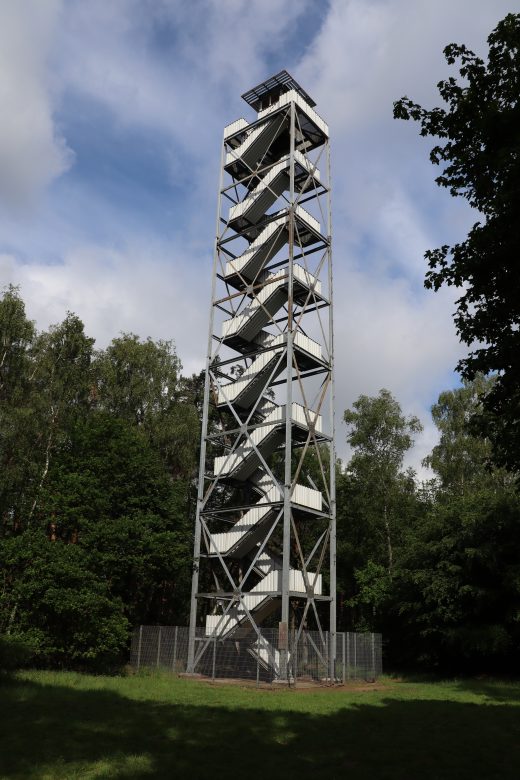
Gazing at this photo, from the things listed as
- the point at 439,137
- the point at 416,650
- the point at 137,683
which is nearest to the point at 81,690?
the point at 137,683

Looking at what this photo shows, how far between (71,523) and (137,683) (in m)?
8.99

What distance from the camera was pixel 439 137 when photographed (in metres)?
13.4

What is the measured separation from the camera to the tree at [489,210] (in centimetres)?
1188

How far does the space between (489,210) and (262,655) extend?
66.1ft

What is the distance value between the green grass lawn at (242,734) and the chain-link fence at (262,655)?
12.9ft

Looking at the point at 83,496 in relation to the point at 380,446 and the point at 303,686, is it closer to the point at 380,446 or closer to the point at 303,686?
the point at 303,686

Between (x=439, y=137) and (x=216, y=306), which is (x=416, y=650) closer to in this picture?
(x=216, y=306)

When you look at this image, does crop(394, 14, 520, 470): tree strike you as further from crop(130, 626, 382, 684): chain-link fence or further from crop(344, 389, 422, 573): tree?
crop(344, 389, 422, 573): tree

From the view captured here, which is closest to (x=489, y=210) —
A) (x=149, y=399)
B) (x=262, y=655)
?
(x=262, y=655)

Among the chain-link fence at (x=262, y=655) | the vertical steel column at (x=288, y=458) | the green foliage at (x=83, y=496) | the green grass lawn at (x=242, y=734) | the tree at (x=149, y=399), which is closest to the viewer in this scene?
the green grass lawn at (x=242, y=734)

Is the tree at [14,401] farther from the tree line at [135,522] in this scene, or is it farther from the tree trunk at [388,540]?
the tree trunk at [388,540]

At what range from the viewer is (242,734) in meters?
13.0

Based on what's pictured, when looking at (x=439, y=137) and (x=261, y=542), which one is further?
(x=261, y=542)

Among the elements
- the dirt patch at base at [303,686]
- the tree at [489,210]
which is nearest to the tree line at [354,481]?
the tree at [489,210]
